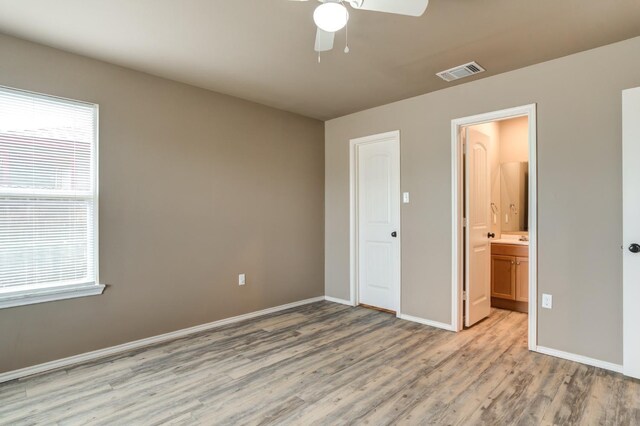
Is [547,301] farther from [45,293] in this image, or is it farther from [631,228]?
[45,293]

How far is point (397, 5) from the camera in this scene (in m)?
1.73

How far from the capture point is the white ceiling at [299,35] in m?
2.15

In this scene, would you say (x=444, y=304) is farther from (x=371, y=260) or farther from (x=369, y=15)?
(x=369, y=15)

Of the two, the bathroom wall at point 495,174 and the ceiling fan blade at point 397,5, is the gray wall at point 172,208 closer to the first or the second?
the ceiling fan blade at point 397,5

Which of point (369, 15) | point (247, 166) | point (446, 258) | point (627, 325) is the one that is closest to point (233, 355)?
point (247, 166)

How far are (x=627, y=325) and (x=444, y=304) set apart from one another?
1.44 metres

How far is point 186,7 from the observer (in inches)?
84.5

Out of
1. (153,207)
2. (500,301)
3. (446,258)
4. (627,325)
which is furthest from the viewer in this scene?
(500,301)

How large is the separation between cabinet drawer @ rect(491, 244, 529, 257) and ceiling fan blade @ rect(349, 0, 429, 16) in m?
3.31

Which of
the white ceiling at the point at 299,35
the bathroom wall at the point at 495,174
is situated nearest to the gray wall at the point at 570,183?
the white ceiling at the point at 299,35

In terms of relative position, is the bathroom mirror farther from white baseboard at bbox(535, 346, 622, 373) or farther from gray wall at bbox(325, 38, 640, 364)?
white baseboard at bbox(535, 346, 622, 373)

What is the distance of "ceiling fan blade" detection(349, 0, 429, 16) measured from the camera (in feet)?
5.58

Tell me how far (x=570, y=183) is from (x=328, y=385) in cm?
246

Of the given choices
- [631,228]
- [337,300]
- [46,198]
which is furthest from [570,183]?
[46,198]
